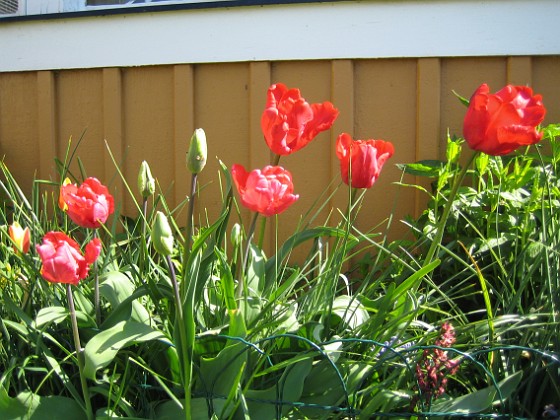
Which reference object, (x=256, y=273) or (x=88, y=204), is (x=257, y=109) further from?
(x=88, y=204)

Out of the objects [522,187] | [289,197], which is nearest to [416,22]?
[522,187]

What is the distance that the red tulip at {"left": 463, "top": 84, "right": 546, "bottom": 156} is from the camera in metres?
1.18

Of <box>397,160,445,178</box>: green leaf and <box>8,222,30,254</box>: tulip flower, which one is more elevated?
<box>397,160,445,178</box>: green leaf

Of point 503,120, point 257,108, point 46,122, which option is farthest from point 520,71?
point 46,122

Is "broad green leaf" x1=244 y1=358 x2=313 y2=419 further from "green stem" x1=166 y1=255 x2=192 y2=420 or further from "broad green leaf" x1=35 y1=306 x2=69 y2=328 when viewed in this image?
"broad green leaf" x1=35 y1=306 x2=69 y2=328

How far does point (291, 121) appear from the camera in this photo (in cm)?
132

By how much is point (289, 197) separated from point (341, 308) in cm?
39

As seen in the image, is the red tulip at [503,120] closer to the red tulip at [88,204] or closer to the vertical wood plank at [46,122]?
the red tulip at [88,204]

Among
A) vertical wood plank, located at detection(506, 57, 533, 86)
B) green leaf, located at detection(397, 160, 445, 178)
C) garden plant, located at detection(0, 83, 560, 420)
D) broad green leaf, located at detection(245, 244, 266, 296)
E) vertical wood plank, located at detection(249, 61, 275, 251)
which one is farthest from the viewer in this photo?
vertical wood plank, located at detection(249, 61, 275, 251)

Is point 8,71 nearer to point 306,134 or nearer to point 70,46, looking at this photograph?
point 70,46

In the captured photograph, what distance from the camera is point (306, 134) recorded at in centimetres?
133

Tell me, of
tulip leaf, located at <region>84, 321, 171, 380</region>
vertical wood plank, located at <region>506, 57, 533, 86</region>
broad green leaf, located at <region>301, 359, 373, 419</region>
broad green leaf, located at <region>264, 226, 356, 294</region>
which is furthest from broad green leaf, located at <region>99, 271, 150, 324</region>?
vertical wood plank, located at <region>506, 57, 533, 86</region>

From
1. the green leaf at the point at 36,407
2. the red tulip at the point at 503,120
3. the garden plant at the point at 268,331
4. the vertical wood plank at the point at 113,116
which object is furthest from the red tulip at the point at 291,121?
the vertical wood plank at the point at 113,116

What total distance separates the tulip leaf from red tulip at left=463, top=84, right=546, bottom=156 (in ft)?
2.23
